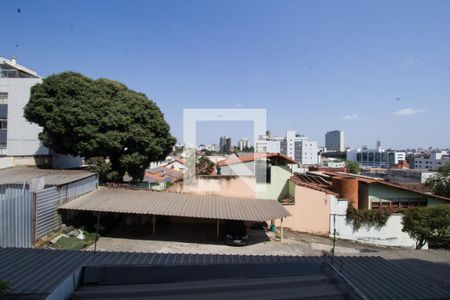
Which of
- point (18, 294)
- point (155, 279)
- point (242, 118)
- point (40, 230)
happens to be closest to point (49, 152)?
point (40, 230)

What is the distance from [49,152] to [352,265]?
919 inches

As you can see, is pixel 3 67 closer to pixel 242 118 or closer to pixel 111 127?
pixel 111 127

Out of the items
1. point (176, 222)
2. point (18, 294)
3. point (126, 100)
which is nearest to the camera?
point (18, 294)

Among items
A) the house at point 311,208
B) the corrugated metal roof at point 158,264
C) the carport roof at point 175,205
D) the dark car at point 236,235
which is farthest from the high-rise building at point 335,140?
the corrugated metal roof at point 158,264

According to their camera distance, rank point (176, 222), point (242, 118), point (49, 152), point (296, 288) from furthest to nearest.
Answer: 1. point (49, 152)
2. point (242, 118)
3. point (176, 222)
4. point (296, 288)

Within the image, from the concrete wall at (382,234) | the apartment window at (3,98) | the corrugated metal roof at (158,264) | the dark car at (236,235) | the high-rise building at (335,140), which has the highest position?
the high-rise building at (335,140)

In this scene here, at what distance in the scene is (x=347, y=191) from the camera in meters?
15.9

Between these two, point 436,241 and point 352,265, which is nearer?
point 352,265

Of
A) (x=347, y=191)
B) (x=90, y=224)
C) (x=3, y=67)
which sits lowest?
(x=90, y=224)

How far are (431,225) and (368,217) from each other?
2856 mm

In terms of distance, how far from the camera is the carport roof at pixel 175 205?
460 inches

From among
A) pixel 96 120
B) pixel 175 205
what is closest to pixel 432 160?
pixel 175 205

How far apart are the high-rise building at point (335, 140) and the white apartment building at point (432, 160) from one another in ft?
262

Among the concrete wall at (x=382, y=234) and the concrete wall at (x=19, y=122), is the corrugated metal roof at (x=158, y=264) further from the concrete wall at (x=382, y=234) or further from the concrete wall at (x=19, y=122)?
the concrete wall at (x=19, y=122)
